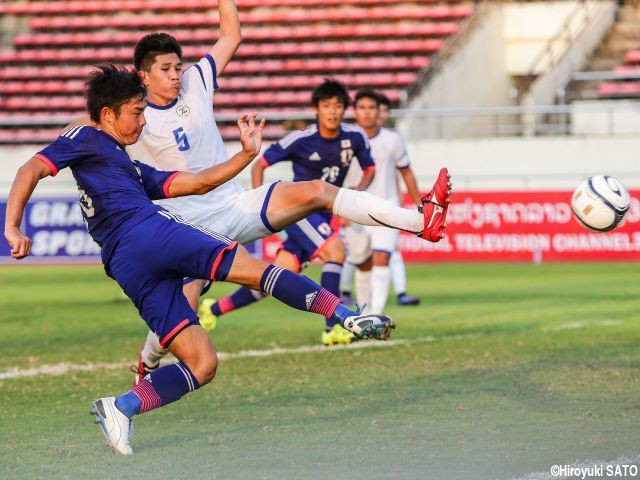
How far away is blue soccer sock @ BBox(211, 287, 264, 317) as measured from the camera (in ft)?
34.6

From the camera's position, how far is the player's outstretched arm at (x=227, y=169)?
5820 millimetres

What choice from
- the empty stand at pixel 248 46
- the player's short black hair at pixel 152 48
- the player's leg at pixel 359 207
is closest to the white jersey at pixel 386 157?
the player's short black hair at pixel 152 48

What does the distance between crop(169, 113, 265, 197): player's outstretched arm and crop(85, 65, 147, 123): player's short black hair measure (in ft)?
1.59

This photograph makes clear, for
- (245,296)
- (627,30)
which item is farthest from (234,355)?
(627,30)

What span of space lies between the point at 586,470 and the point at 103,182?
8.61 feet

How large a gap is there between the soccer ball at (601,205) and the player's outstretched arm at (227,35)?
98.2 inches

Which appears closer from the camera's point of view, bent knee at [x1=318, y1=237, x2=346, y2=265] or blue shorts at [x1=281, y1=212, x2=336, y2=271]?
blue shorts at [x1=281, y1=212, x2=336, y2=271]

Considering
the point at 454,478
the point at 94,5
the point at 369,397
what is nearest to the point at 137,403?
the point at 454,478

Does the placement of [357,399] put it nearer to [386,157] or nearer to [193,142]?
[193,142]

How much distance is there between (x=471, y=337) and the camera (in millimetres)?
10531

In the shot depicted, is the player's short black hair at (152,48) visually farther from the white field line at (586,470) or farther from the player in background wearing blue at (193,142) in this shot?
the white field line at (586,470)

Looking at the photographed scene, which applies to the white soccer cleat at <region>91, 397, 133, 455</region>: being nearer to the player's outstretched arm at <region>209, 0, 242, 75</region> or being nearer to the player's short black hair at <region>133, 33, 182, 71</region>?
the player's short black hair at <region>133, 33, 182, 71</region>

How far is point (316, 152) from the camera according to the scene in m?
10.4

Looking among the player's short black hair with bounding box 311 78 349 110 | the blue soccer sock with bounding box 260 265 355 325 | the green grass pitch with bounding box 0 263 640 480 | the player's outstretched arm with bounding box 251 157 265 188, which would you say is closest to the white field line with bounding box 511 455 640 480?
the green grass pitch with bounding box 0 263 640 480
